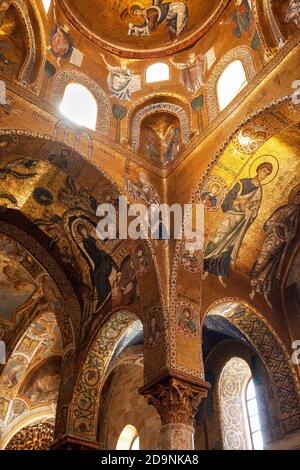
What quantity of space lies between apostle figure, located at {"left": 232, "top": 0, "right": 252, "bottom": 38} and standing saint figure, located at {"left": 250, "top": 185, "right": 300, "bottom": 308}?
3686mm

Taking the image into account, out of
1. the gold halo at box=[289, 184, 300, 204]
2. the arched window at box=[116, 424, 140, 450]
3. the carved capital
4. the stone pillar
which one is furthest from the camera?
the arched window at box=[116, 424, 140, 450]

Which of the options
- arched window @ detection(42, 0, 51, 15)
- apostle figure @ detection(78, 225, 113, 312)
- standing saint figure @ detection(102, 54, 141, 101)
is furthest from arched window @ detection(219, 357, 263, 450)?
arched window @ detection(42, 0, 51, 15)

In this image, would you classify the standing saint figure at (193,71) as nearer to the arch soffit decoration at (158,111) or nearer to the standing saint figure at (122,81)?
the arch soffit decoration at (158,111)

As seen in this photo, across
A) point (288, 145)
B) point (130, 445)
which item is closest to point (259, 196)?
point (288, 145)

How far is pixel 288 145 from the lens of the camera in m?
9.20

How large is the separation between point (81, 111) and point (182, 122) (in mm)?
2225

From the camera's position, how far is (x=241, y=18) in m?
10.2

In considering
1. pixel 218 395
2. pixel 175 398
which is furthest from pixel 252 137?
pixel 218 395

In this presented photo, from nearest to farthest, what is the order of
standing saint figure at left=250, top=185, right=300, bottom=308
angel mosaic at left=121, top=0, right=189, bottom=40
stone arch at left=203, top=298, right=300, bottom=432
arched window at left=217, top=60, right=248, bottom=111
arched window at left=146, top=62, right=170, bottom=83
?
stone arch at left=203, top=298, right=300, bottom=432 < arched window at left=217, top=60, right=248, bottom=111 < standing saint figure at left=250, top=185, right=300, bottom=308 < arched window at left=146, top=62, right=170, bottom=83 < angel mosaic at left=121, top=0, right=189, bottom=40

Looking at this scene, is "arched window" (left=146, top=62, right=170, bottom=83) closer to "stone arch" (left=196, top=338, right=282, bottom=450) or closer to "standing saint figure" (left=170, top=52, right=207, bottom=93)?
"standing saint figure" (left=170, top=52, right=207, bottom=93)

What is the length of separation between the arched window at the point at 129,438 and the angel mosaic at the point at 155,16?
10535 millimetres

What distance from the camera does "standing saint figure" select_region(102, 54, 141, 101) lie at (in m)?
11.2

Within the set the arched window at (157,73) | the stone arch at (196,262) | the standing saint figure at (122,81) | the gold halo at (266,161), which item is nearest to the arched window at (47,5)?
the standing saint figure at (122,81)
